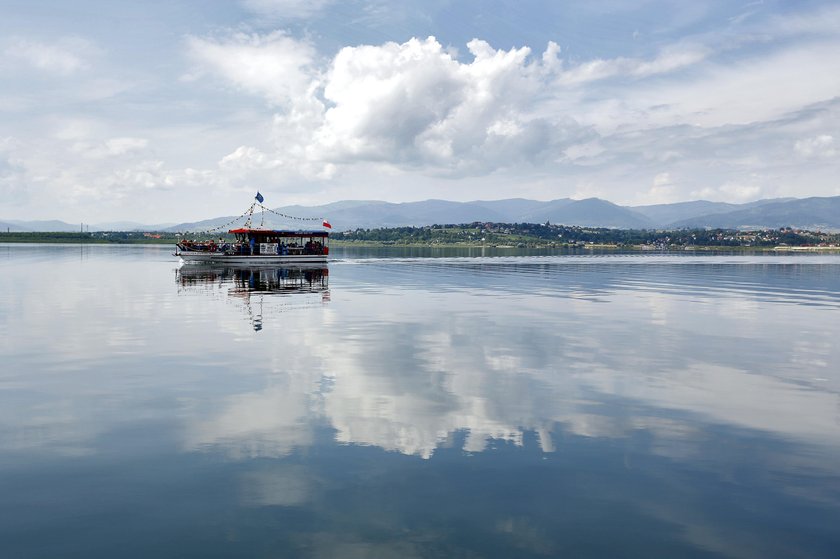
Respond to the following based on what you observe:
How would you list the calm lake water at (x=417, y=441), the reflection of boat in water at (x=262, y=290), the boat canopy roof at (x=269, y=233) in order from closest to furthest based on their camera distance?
the calm lake water at (x=417, y=441)
the reflection of boat in water at (x=262, y=290)
the boat canopy roof at (x=269, y=233)

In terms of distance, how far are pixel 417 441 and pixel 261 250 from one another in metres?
123

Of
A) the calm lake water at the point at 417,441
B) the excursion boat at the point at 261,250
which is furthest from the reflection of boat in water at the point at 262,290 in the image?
the excursion boat at the point at 261,250

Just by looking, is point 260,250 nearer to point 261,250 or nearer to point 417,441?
point 261,250

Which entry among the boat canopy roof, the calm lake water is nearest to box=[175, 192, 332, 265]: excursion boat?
the boat canopy roof

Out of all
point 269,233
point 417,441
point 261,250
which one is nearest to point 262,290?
point 417,441

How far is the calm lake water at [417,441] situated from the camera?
14648 millimetres

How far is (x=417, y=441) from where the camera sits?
2105 centimetres

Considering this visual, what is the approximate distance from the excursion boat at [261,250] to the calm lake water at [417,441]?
291 feet

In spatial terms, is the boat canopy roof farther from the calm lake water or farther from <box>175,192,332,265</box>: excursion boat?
the calm lake water

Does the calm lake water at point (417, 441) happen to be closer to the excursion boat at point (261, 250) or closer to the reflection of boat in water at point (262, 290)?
the reflection of boat in water at point (262, 290)

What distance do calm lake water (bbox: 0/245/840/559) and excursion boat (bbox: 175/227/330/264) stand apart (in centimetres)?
8858

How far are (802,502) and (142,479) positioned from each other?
708 inches

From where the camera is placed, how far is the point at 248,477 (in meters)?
17.7

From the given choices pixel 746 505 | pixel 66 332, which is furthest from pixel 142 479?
pixel 66 332
